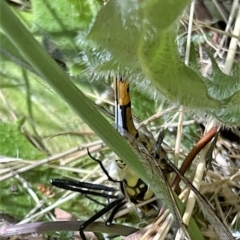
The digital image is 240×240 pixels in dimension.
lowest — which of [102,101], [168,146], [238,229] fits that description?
[238,229]

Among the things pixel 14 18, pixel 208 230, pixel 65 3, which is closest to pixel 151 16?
pixel 14 18

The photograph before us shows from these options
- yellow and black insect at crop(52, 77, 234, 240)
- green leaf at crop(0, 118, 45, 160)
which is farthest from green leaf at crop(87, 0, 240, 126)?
green leaf at crop(0, 118, 45, 160)

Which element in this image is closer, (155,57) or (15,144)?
(155,57)

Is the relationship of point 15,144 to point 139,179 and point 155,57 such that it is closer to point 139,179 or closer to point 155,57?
point 139,179

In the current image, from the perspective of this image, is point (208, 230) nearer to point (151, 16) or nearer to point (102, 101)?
point (102, 101)

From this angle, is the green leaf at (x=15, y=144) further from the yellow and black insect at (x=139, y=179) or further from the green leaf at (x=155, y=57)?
the green leaf at (x=155, y=57)

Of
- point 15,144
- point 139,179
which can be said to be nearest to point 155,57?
point 139,179

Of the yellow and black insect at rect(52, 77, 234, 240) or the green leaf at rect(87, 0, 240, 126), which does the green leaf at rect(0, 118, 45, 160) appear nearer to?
the yellow and black insect at rect(52, 77, 234, 240)

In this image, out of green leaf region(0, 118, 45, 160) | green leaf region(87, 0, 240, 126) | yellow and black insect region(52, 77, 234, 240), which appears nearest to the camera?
green leaf region(87, 0, 240, 126)

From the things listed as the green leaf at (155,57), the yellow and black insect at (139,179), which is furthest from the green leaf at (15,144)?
the green leaf at (155,57)

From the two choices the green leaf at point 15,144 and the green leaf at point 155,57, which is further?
the green leaf at point 15,144

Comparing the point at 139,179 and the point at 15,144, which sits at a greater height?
the point at 15,144
